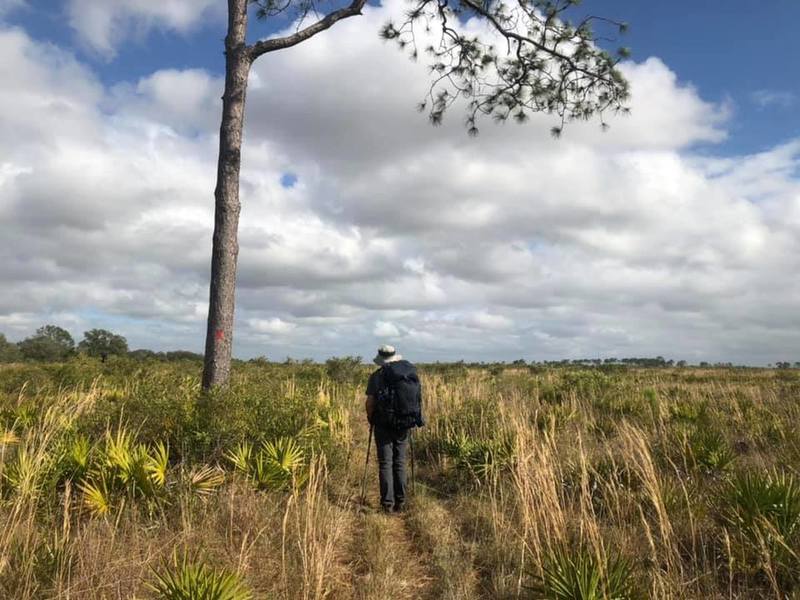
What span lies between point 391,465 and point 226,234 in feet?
14.0

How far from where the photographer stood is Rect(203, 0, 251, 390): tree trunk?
8.34 metres

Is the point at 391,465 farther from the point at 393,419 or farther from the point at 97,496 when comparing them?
the point at 97,496

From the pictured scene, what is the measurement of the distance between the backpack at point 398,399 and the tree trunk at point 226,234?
2779 millimetres

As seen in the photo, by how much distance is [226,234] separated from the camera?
841 centimetres

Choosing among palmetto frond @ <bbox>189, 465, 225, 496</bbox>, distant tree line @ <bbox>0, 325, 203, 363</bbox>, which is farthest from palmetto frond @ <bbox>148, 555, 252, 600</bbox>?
distant tree line @ <bbox>0, 325, 203, 363</bbox>

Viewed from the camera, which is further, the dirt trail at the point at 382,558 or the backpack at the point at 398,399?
the backpack at the point at 398,399

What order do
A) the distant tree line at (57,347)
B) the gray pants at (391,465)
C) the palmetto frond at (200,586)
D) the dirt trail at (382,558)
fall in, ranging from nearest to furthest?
the palmetto frond at (200,586) → the dirt trail at (382,558) → the gray pants at (391,465) → the distant tree line at (57,347)

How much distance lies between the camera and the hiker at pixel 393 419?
664cm

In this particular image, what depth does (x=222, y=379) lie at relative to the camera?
326 inches

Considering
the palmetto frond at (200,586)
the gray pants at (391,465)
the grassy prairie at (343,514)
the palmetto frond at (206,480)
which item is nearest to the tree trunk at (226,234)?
the grassy prairie at (343,514)

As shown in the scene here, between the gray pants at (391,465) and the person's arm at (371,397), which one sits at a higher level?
the person's arm at (371,397)

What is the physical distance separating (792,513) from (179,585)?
14.9ft

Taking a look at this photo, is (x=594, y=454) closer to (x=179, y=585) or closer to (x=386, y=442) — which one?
(x=386, y=442)

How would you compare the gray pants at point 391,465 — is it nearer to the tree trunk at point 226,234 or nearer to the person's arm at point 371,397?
the person's arm at point 371,397
